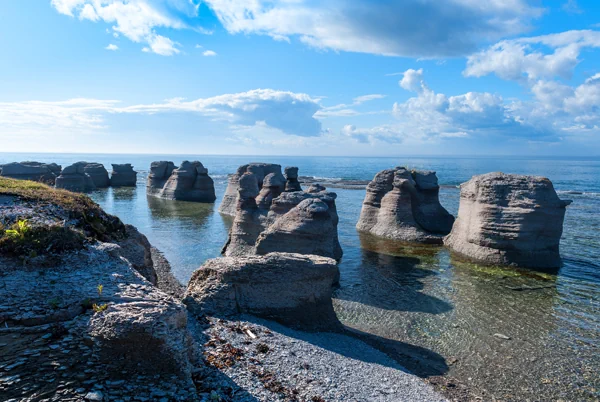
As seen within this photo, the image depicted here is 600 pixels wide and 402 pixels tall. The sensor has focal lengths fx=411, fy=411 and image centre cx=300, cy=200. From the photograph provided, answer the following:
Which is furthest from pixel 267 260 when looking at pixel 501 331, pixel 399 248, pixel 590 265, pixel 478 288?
pixel 590 265

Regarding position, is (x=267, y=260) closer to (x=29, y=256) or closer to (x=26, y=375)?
(x=29, y=256)

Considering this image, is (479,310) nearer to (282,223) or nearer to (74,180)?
(282,223)

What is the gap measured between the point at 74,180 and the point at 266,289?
58517 mm

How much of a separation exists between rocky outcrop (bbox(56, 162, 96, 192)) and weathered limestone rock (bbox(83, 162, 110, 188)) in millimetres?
5640

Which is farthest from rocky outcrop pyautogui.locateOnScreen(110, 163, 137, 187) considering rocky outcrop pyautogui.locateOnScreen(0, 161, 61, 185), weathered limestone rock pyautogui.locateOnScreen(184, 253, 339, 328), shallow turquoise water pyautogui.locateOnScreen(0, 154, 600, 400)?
weathered limestone rock pyautogui.locateOnScreen(184, 253, 339, 328)

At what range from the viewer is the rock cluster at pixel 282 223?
19297 millimetres

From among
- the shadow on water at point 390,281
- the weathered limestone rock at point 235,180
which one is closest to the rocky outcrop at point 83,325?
the shadow on water at point 390,281

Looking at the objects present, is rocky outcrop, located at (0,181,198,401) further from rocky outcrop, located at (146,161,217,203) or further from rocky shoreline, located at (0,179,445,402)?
rocky outcrop, located at (146,161,217,203)

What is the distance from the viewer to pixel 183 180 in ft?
178

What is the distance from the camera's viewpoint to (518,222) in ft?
73.2

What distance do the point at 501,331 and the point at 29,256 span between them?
1404 cm

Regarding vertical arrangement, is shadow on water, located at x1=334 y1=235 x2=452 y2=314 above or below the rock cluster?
below

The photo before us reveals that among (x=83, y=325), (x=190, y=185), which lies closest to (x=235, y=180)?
(x=190, y=185)

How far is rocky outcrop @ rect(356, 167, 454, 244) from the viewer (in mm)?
30266
